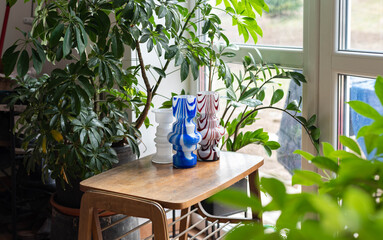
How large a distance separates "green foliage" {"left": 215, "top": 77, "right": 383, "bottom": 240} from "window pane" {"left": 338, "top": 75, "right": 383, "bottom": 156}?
159cm

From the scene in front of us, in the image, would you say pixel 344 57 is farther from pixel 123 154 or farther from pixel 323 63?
pixel 123 154

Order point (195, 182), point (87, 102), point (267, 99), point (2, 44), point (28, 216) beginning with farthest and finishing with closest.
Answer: point (2, 44), point (28, 216), point (267, 99), point (87, 102), point (195, 182)

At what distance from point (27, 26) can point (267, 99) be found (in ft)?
6.33

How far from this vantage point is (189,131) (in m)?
1.82

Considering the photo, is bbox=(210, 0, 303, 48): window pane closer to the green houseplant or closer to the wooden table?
the green houseplant

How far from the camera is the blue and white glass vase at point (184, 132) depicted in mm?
1805

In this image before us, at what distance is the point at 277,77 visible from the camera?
6.84 feet

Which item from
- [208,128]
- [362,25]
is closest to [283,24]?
[362,25]

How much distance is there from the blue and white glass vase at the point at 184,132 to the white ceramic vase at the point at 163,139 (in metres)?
0.08

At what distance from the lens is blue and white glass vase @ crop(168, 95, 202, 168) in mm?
1805

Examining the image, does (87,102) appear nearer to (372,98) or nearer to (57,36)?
(57,36)

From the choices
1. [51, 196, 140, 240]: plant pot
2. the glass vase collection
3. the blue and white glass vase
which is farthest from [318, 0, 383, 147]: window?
[51, 196, 140, 240]: plant pot

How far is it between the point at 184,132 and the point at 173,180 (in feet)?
0.68

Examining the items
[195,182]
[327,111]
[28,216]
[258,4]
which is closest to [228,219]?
[195,182]
